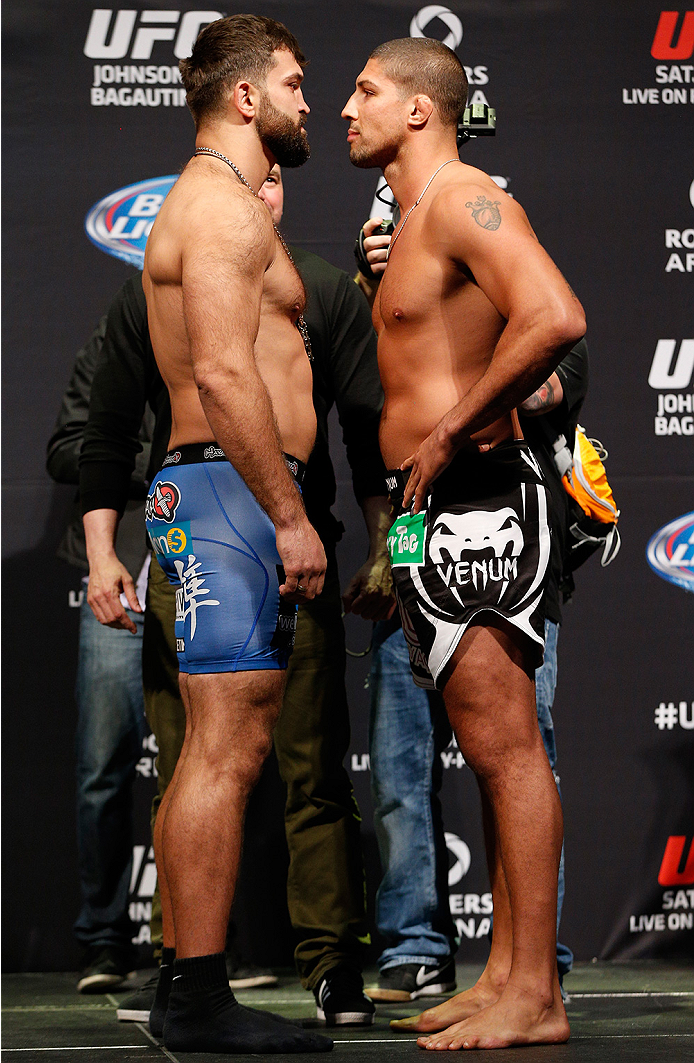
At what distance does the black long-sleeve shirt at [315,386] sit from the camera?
2930 mm

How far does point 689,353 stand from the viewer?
3910 millimetres

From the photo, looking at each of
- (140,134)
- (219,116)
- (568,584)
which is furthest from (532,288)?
(140,134)

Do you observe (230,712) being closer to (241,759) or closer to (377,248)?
(241,759)

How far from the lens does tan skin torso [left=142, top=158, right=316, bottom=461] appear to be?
2.33 meters

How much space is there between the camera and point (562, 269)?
390 centimetres

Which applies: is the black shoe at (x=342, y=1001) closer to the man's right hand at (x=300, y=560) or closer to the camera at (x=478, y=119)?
the man's right hand at (x=300, y=560)

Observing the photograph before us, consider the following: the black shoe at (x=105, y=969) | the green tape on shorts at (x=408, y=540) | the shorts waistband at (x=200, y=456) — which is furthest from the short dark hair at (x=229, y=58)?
the black shoe at (x=105, y=969)

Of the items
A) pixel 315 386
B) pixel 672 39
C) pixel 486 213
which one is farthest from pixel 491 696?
pixel 672 39

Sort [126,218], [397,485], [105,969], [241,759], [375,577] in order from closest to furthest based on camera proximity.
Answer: [241,759] < [397,485] < [375,577] < [105,969] < [126,218]

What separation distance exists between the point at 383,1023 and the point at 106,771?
1243 mm

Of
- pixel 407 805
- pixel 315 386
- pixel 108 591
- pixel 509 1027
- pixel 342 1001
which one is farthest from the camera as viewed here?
pixel 407 805

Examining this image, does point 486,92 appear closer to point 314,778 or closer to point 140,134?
point 140,134

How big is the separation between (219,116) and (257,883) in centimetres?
231

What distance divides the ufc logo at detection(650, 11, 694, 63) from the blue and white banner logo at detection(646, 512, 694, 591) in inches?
59.7
